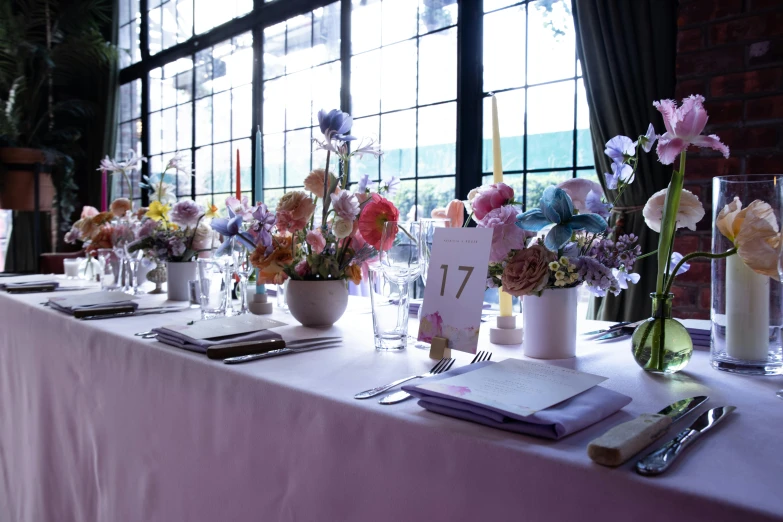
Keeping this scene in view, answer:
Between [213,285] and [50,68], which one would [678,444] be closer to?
[213,285]

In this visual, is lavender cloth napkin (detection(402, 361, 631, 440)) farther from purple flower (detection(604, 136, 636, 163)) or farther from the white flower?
the white flower

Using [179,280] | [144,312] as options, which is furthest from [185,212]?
[144,312]

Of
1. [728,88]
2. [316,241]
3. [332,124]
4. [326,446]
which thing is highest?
[728,88]

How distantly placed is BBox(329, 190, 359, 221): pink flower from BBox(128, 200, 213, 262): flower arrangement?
0.71 metres

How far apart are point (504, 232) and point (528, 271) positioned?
69 mm

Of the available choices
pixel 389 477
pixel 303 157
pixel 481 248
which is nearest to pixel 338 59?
pixel 303 157

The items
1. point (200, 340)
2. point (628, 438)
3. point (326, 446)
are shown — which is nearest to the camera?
point (628, 438)

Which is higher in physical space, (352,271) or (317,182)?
(317,182)

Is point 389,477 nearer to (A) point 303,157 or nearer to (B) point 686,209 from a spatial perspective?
(B) point 686,209

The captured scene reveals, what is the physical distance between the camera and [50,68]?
5.31 m

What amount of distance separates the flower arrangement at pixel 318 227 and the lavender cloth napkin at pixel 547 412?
0.58m

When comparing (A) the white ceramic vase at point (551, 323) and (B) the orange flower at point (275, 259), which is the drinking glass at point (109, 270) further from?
(A) the white ceramic vase at point (551, 323)

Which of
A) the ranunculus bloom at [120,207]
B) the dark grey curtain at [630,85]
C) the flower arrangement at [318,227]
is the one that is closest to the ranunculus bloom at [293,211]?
the flower arrangement at [318,227]

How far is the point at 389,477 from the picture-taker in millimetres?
641
